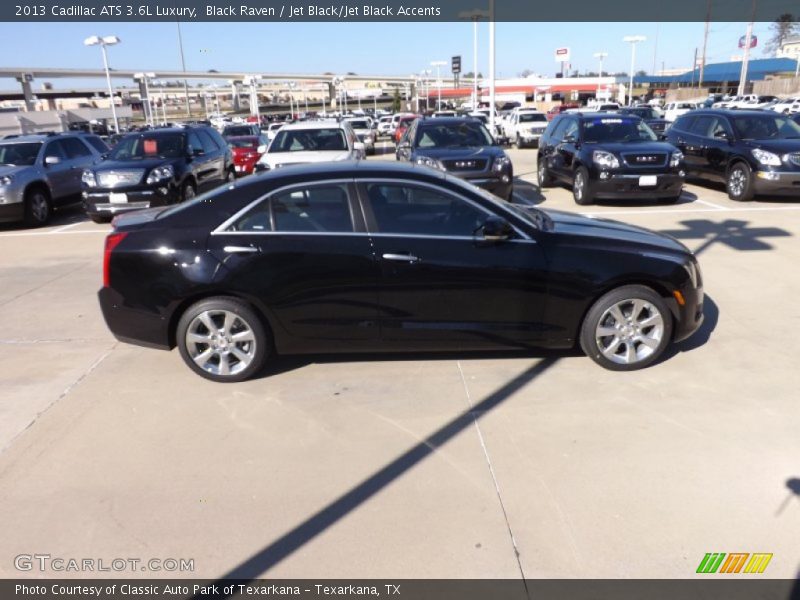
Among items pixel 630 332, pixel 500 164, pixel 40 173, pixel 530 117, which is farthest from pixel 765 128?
pixel 530 117

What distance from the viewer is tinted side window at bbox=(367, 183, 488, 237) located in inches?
187

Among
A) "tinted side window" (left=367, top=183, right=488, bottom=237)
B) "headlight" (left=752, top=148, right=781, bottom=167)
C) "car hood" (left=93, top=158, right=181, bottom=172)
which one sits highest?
"tinted side window" (left=367, top=183, right=488, bottom=237)

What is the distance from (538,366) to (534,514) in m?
1.88

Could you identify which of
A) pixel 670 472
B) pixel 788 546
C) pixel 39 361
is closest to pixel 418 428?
pixel 670 472

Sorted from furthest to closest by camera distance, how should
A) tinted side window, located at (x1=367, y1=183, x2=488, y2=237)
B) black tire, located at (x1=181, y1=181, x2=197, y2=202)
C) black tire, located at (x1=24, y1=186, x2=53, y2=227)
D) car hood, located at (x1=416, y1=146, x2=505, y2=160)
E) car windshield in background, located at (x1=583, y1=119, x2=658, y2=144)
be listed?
car windshield in background, located at (x1=583, y1=119, x2=658, y2=144) → black tire, located at (x1=24, y1=186, x2=53, y2=227) → black tire, located at (x1=181, y1=181, x2=197, y2=202) → car hood, located at (x1=416, y1=146, x2=505, y2=160) → tinted side window, located at (x1=367, y1=183, x2=488, y2=237)

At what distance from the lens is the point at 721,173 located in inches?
499

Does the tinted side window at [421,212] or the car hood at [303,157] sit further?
the car hood at [303,157]

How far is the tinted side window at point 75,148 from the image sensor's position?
1381 centimetres

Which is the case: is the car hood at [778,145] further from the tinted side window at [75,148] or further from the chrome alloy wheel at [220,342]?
the tinted side window at [75,148]

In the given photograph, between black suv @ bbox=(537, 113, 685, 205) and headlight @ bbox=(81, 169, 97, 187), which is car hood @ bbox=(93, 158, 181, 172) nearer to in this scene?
headlight @ bbox=(81, 169, 97, 187)

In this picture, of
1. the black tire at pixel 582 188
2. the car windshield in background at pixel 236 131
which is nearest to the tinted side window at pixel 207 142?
the black tire at pixel 582 188

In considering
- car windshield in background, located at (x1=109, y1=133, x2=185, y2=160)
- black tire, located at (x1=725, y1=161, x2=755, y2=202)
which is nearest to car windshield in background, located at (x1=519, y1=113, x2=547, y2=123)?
black tire, located at (x1=725, y1=161, x2=755, y2=202)

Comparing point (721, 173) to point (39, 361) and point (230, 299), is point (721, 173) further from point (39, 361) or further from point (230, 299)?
point (39, 361)

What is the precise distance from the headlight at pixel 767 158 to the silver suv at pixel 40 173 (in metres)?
14.0
